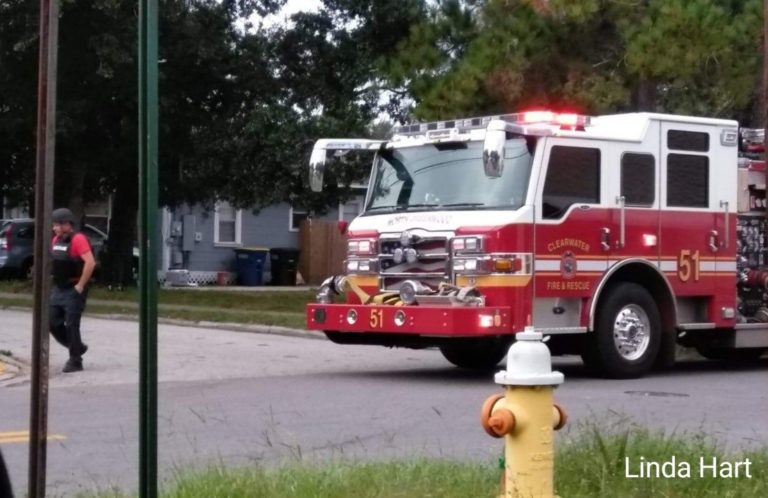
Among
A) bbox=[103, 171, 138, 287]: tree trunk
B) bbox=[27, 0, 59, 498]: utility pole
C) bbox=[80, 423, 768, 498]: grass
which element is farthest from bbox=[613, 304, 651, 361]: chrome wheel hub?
bbox=[103, 171, 138, 287]: tree trunk

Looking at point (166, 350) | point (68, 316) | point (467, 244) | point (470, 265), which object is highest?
point (467, 244)

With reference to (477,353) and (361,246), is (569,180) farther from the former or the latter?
(477,353)

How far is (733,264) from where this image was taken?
15.4 metres

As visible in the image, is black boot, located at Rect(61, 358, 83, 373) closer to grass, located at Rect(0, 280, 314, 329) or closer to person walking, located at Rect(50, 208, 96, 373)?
person walking, located at Rect(50, 208, 96, 373)

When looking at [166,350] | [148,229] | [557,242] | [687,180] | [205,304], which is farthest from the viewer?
[205,304]

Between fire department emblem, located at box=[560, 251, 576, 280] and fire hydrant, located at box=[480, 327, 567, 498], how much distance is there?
292 inches

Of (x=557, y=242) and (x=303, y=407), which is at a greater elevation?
(x=557, y=242)

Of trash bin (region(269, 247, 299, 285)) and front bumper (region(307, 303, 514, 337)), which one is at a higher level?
trash bin (region(269, 247, 299, 285))

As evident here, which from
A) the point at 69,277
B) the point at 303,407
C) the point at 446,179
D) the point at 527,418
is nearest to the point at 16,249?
the point at 69,277

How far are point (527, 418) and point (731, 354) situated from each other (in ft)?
37.7

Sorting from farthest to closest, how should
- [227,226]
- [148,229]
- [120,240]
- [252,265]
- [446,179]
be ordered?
[227,226] < [252,265] < [120,240] < [446,179] < [148,229]

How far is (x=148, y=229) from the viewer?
5.71 m

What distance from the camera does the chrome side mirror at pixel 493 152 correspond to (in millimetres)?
12508

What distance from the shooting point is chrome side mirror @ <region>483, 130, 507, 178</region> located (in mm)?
12508
